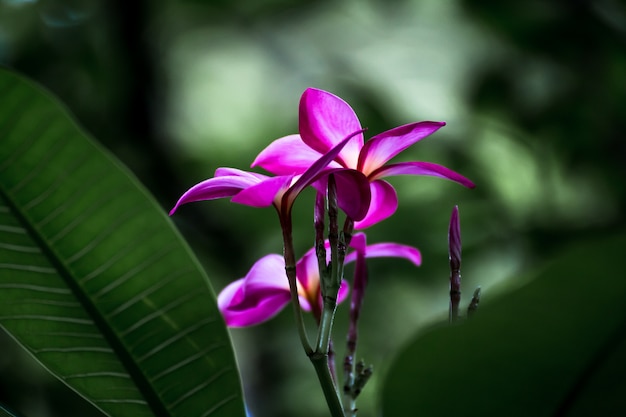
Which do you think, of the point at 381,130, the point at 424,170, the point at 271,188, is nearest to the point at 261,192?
the point at 271,188

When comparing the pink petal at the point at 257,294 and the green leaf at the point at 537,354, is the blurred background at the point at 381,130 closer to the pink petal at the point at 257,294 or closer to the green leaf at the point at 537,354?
the pink petal at the point at 257,294

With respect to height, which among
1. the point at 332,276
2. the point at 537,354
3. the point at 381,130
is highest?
the point at 381,130

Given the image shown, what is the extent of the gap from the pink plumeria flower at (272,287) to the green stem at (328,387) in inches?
3.7

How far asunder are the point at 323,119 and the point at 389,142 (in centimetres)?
5

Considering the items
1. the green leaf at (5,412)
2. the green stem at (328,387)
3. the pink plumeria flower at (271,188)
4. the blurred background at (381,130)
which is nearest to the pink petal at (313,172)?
the pink plumeria flower at (271,188)

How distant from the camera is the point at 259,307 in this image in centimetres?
55

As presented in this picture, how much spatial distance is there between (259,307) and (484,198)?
113cm

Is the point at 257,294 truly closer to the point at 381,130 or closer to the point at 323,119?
the point at 323,119

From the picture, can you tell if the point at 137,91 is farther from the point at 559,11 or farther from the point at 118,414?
the point at 118,414

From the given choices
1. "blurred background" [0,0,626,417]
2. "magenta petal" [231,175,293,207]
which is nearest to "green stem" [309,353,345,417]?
"magenta petal" [231,175,293,207]

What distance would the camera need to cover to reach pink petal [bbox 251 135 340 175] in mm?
480

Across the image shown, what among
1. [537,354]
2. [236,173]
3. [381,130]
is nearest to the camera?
[537,354]

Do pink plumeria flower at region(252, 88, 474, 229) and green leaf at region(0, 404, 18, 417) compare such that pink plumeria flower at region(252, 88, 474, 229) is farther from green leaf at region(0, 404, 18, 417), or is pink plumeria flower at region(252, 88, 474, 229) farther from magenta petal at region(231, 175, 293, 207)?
green leaf at region(0, 404, 18, 417)

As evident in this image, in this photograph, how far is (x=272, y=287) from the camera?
525 mm
